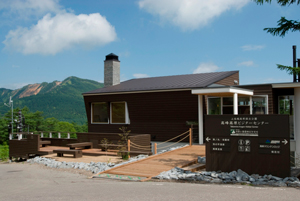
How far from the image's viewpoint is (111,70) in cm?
2277

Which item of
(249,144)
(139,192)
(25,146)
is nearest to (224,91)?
(249,144)

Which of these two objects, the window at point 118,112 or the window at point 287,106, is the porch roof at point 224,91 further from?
the window at point 118,112

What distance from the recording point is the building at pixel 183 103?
13508mm

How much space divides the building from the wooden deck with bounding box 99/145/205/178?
3421 millimetres

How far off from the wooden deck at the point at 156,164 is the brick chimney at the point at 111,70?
11.6m

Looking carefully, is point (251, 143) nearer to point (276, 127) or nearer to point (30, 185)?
point (276, 127)

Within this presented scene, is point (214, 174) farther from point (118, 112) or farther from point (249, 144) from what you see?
point (118, 112)

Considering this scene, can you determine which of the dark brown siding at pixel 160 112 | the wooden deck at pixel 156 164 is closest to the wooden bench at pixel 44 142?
the dark brown siding at pixel 160 112

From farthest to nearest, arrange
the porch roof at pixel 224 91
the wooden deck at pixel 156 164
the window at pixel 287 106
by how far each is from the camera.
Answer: the window at pixel 287 106 → the porch roof at pixel 224 91 → the wooden deck at pixel 156 164

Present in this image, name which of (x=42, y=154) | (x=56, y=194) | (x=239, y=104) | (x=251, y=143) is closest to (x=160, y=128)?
(x=239, y=104)

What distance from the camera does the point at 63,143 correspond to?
17031 millimetres

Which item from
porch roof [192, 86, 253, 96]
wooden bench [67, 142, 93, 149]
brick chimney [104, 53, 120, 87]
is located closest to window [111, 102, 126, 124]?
brick chimney [104, 53, 120, 87]

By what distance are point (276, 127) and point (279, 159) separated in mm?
809

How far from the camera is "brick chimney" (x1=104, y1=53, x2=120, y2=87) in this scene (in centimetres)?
2252
